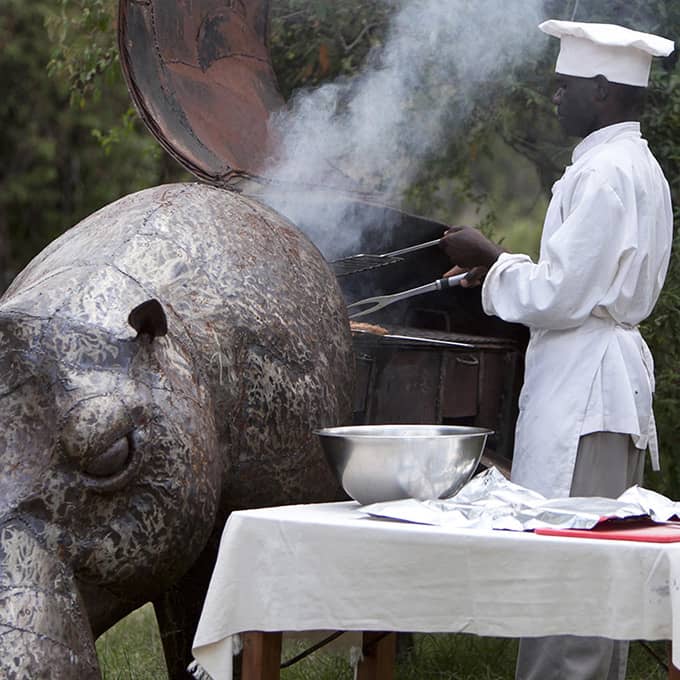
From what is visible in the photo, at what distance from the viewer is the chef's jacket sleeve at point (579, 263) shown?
4.27m

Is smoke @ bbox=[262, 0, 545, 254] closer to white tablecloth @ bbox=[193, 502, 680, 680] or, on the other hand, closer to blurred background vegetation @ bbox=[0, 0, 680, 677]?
blurred background vegetation @ bbox=[0, 0, 680, 677]

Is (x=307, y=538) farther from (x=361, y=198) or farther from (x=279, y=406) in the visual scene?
(x=361, y=198)

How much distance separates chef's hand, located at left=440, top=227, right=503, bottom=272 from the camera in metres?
4.95

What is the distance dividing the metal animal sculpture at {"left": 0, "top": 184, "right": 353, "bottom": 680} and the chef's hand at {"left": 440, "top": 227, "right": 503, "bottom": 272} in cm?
52

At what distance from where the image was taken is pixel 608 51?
462 cm

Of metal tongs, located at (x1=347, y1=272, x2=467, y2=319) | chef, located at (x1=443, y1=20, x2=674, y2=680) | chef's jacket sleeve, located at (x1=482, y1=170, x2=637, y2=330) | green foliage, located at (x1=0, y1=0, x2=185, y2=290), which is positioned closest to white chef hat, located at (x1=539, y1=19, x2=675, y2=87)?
chef, located at (x1=443, y1=20, x2=674, y2=680)

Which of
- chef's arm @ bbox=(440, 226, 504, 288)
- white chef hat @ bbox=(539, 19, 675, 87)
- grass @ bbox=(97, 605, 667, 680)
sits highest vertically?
white chef hat @ bbox=(539, 19, 675, 87)

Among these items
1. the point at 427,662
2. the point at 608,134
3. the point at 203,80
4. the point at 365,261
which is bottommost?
the point at 427,662

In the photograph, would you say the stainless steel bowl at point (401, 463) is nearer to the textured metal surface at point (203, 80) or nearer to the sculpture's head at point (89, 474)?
the sculpture's head at point (89, 474)

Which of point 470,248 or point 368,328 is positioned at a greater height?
point 470,248

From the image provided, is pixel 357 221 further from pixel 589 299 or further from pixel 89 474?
pixel 89 474

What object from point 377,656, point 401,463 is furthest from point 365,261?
point 401,463

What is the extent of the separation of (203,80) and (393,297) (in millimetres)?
1343

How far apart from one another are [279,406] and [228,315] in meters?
0.38
